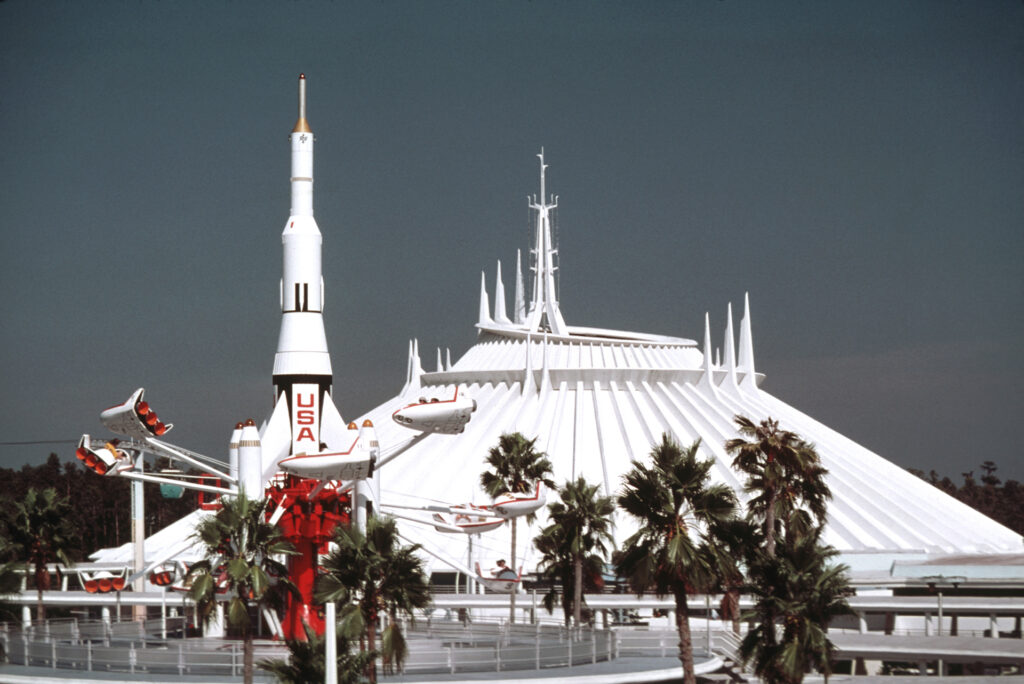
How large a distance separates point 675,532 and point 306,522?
543 inches

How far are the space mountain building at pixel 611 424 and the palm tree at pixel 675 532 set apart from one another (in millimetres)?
29022

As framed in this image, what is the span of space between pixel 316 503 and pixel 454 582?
26.5 meters

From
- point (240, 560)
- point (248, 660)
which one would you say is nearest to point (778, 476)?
point (248, 660)

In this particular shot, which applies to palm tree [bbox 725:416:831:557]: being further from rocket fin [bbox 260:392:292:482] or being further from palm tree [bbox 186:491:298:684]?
palm tree [bbox 186:491:298:684]

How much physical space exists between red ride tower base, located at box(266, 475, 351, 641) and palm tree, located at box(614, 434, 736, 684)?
1195 centimetres

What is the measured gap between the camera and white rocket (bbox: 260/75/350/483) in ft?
155

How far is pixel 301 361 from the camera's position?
47344 millimetres

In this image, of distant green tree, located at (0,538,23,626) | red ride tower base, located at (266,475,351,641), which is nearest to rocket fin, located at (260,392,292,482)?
red ride tower base, located at (266,475,351,641)

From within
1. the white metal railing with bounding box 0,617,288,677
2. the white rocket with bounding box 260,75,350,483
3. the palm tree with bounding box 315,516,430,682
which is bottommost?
the white metal railing with bounding box 0,617,288,677

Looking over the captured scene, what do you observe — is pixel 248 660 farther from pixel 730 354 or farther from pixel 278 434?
pixel 730 354

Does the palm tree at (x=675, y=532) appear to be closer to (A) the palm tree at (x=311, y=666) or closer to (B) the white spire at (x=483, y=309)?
(A) the palm tree at (x=311, y=666)

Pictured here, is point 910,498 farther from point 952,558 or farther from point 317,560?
point 317,560

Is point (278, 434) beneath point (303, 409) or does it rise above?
beneath

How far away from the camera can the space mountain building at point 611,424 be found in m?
70.4
